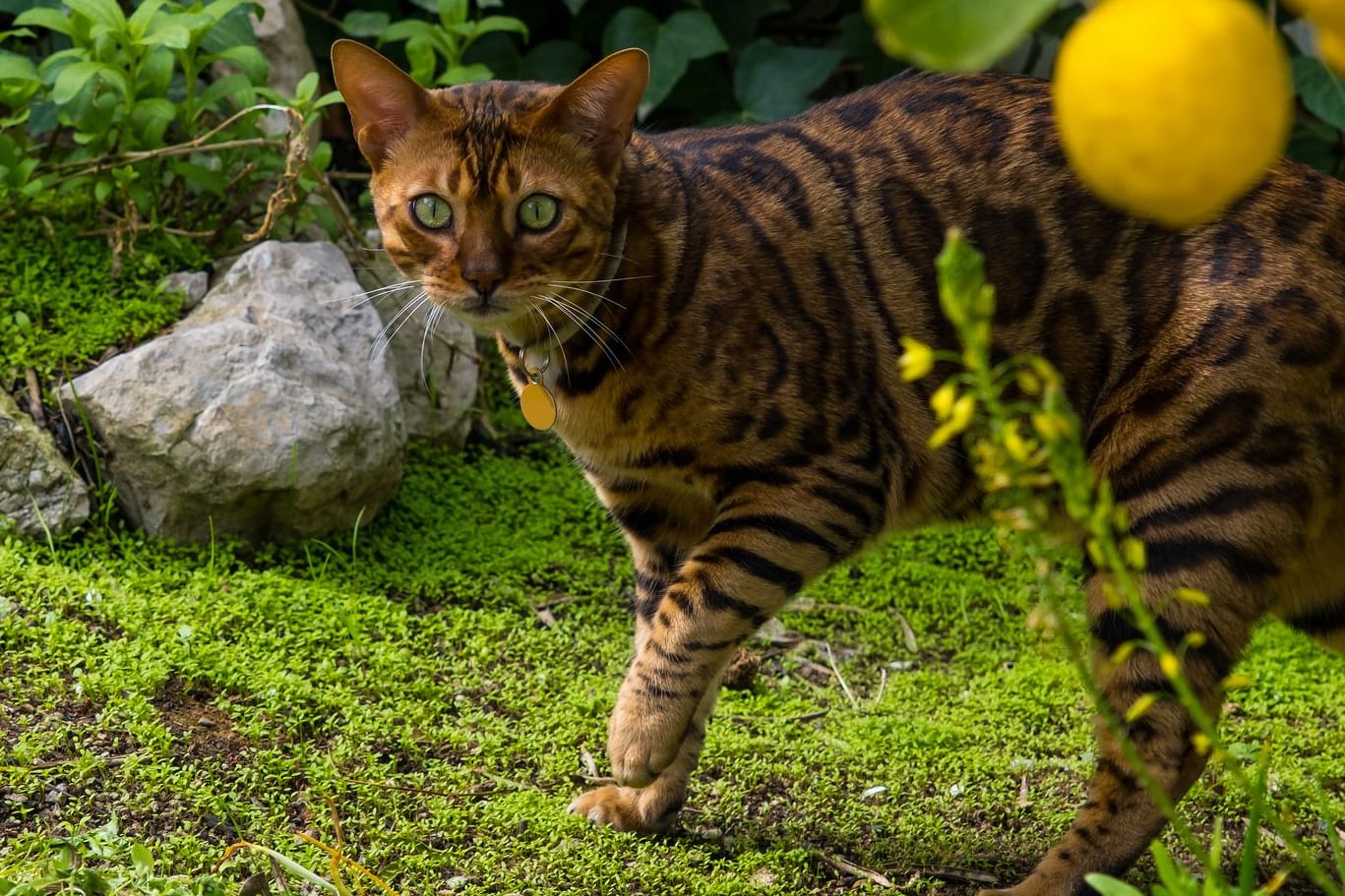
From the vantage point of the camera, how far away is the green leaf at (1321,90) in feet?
16.9

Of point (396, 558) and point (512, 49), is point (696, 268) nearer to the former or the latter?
point (396, 558)

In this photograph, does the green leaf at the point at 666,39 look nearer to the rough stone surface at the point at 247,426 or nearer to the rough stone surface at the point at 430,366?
the rough stone surface at the point at 430,366

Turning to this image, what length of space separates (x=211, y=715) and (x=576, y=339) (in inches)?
49.4

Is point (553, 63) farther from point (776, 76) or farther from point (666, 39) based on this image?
point (776, 76)

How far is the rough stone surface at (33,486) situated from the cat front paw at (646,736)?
1883 mm

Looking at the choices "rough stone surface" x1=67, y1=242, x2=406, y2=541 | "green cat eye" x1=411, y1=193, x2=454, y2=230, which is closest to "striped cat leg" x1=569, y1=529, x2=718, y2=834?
"green cat eye" x1=411, y1=193, x2=454, y2=230

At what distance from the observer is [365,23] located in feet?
18.0

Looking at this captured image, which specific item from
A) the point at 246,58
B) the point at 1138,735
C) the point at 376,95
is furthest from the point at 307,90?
the point at 1138,735

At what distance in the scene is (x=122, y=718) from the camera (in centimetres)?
330

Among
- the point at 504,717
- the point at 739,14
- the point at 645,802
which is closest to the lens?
the point at 645,802

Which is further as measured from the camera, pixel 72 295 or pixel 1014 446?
pixel 72 295

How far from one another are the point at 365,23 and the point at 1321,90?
3.56 metres

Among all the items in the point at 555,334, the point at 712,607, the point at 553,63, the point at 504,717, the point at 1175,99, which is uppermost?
the point at 1175,99

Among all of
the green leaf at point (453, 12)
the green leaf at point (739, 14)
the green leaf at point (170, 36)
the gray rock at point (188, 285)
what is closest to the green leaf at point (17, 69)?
the green leaf at point (170, 36)
